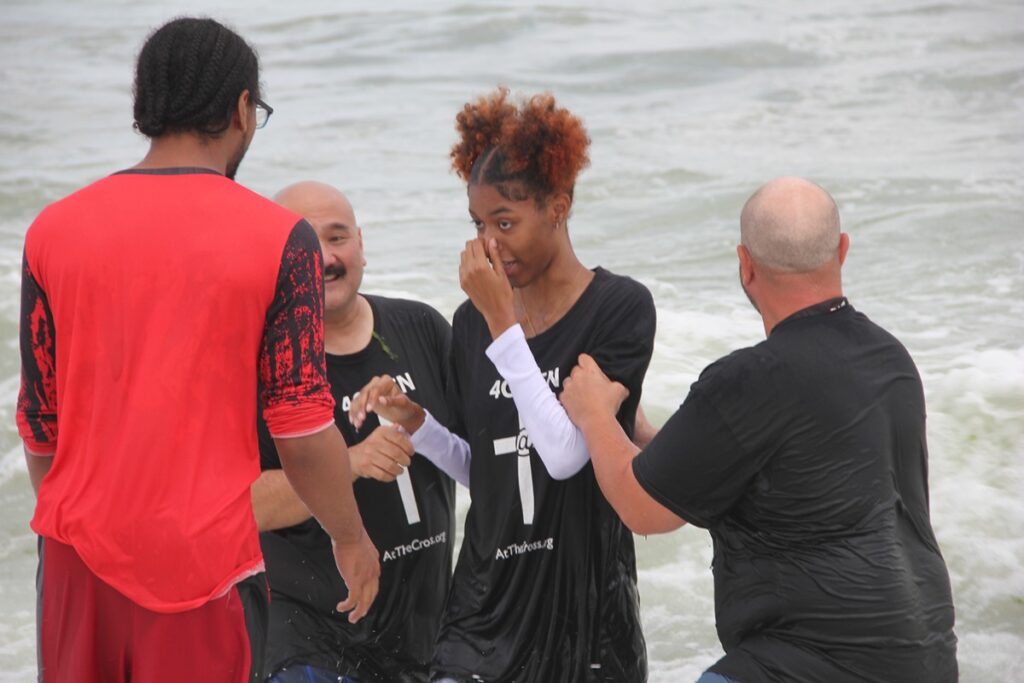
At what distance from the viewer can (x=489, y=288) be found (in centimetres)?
356

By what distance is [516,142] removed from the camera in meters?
3.65

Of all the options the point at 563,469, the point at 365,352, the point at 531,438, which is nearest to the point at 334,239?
the point at 365,352

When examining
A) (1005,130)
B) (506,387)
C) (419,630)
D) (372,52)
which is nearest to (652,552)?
(419,630)

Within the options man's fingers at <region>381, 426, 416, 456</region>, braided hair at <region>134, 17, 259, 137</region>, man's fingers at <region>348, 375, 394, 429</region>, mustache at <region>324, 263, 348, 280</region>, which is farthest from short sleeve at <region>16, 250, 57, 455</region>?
mustache at <region>324, 263, 348, 280</region>

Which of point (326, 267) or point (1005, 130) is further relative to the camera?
point (1005, 130)

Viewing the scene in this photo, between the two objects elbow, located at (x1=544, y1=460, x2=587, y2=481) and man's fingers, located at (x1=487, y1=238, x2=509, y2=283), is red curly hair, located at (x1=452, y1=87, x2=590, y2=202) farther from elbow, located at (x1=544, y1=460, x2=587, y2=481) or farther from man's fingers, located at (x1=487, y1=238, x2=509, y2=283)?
elbow, located at (x1=544, y1=460, x2=587, y2=481)

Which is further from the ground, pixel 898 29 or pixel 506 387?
pixel 898 29

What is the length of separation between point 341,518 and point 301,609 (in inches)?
37.4

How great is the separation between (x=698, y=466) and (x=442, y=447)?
3.76ft

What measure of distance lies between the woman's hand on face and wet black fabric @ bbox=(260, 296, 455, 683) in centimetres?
67

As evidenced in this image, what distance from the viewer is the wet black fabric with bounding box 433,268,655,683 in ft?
11.9

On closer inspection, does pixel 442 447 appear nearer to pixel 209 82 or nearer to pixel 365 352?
pixel 365 352

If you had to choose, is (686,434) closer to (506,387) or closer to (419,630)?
(506,387)

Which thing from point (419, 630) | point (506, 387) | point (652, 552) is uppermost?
point (506, 387)
